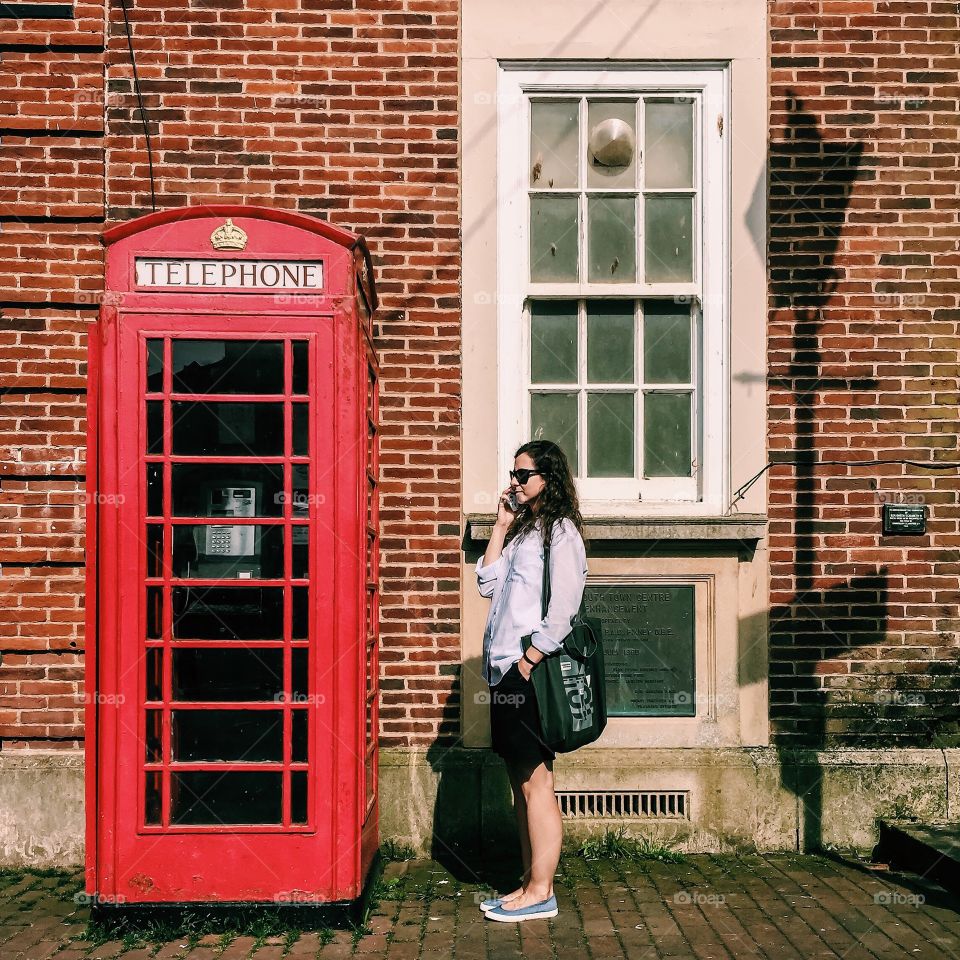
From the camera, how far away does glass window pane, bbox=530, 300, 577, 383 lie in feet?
20.9

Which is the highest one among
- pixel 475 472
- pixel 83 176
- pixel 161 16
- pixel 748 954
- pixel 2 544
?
pixel 161 16

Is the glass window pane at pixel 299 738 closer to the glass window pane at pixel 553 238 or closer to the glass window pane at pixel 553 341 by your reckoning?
the glass window pane at pixel 553 341

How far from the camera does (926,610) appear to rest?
6203mm

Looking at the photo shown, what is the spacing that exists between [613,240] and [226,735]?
3619 millimetres

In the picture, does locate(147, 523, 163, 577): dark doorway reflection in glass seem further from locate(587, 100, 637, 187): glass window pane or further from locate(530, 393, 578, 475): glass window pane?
locate(587, 100, 637, 187): glass window pane

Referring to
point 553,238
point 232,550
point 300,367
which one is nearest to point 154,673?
point 232,550

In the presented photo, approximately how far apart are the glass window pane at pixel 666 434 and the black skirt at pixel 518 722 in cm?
203

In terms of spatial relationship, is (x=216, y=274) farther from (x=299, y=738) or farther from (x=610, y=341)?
(x=610, y=341)

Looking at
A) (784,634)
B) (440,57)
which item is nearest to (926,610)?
(784,634)

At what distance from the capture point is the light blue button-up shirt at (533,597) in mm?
4750

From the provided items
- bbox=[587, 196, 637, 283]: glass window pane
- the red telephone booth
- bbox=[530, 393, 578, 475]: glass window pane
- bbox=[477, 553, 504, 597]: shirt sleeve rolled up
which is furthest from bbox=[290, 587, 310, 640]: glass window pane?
bbox=[587, 196, 637, 283]: glass window pane

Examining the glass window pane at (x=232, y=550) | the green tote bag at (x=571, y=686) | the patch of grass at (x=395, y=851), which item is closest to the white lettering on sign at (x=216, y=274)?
the glass window pane at (x=232, y=550)

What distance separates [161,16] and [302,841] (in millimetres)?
4655

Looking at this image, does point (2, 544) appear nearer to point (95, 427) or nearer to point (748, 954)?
point (95, 427)
